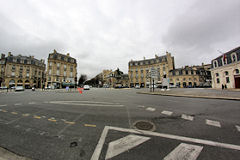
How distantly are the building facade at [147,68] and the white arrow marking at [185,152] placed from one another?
1943 inches

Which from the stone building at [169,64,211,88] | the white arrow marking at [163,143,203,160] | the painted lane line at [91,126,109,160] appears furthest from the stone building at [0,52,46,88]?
the stone building at [169,64,211,88]

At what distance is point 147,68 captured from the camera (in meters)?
56.4

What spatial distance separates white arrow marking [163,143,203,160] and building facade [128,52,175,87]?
49.3 m

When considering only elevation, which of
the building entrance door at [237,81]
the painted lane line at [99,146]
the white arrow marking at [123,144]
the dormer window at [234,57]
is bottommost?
the white arrow marking at [123,144]

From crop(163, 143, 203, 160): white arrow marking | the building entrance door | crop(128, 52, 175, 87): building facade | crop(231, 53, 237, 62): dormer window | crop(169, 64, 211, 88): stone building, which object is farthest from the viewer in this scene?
crop(128, 52, 175, 87): building facade

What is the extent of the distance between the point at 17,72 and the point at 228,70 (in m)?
86.6

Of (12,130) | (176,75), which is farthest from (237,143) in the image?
(176,75)

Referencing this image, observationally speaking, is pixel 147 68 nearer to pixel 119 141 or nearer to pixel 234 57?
pixel 234 57

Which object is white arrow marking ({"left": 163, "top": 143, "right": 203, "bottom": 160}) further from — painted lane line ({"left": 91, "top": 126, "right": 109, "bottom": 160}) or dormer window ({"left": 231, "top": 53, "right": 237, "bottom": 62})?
dormer window ({"left": 231, "top": 53, "right": 237, "bottom": 62})

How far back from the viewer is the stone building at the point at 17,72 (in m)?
45.0

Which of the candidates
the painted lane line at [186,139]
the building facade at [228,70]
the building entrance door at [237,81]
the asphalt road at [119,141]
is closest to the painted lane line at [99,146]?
the asphalt road at [119,141]

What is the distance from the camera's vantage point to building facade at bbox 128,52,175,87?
164ft

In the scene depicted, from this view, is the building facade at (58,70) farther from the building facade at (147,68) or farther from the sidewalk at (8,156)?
the sidewalk at (8,156)

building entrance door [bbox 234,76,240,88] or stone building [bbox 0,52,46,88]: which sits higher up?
stone building [bbox 0,52,46,88]
